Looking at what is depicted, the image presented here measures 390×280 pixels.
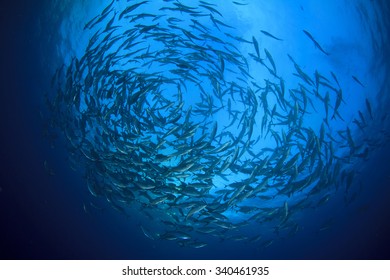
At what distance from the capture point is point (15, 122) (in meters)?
14.3

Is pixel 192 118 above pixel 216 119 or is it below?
above

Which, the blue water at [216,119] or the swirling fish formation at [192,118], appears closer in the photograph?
the swirling fish formation at [192,118]

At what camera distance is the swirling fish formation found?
8422 mm

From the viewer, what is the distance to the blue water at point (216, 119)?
10.9 m

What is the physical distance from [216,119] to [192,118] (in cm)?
134

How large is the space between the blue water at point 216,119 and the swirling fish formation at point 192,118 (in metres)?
0.52

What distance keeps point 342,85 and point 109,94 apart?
30.1ft

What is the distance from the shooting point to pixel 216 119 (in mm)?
14828

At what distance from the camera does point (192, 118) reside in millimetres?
15359

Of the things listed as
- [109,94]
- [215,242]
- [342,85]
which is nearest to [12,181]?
[109,94]

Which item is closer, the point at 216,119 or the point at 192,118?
the point at 216,119

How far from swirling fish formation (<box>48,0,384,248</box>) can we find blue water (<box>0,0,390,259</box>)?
52 centimetres

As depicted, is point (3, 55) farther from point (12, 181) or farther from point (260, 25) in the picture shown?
point (260, 25)
